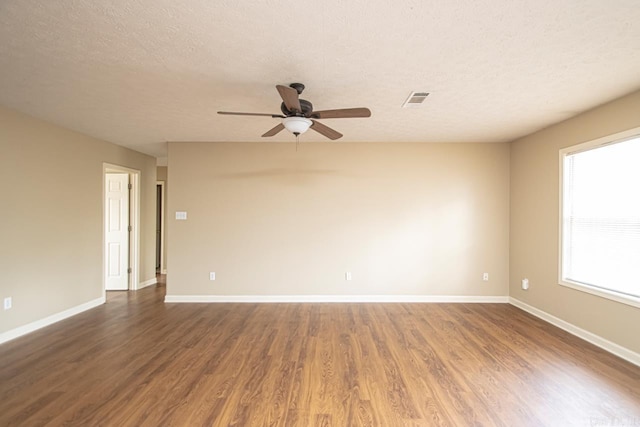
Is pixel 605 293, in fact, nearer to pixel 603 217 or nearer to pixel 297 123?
pixel 603 217

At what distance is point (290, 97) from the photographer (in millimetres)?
2111

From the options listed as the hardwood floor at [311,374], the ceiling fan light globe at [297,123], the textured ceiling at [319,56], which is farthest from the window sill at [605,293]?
the ceiling fan light globe at [297,123]

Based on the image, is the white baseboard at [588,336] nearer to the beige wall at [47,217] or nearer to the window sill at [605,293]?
the window sill at [605,293]

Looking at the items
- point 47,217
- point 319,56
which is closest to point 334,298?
point 319,56

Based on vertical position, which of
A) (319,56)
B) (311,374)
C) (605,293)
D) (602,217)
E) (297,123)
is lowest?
(311,374)

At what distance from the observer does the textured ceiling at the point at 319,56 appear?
1676 mm

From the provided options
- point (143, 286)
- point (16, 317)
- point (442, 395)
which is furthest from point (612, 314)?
point (143, 286)

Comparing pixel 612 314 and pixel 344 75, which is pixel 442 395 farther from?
pixel 344 75

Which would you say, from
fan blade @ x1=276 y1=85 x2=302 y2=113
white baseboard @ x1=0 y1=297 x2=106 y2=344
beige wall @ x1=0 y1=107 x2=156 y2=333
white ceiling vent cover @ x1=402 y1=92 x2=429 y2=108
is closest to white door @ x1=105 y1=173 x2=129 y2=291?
beige wall @ x1=0 y1=107 x2=156 y2=333

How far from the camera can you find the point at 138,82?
8.37 feet

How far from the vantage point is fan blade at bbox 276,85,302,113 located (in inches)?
78.1

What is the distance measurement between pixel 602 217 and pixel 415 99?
95.2 inches

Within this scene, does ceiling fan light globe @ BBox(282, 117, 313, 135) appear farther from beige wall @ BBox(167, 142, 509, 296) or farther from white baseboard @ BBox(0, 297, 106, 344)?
white baseboard @ BBox(0, 297, 106, 344)

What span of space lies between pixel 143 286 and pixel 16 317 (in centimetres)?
232
